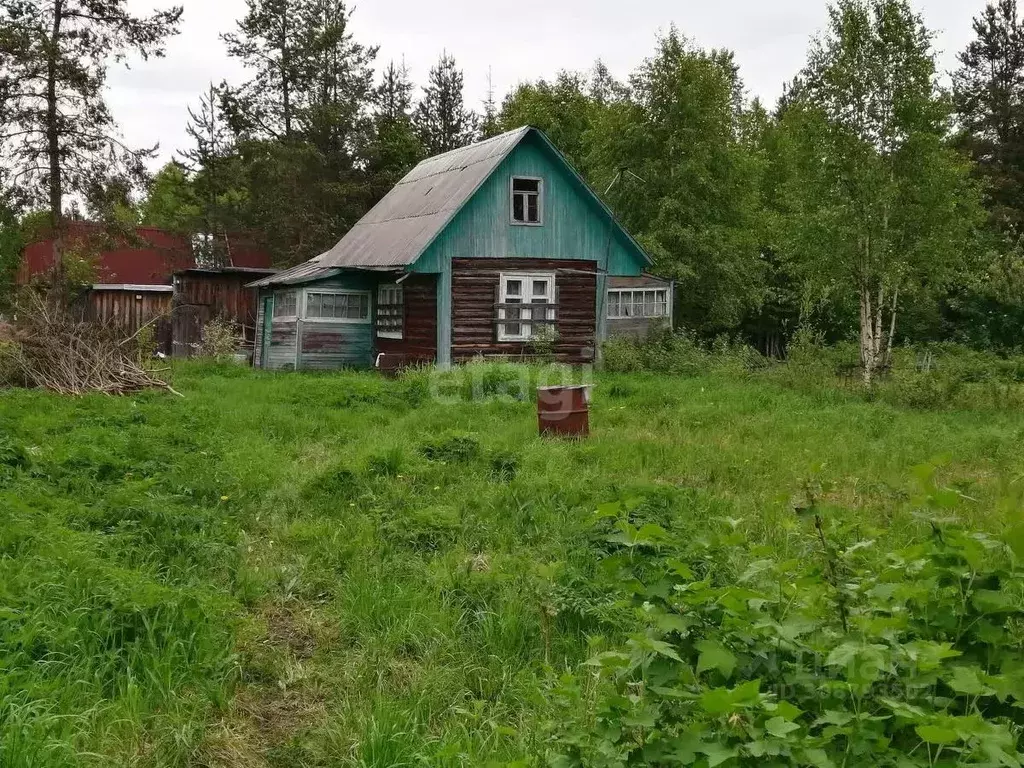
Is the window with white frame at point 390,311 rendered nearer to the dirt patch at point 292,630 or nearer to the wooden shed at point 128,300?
the wooden shed at point 128,300

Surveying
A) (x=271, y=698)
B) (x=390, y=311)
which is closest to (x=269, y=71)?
(x=390, y=311)

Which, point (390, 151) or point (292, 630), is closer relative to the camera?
point (292, 630)

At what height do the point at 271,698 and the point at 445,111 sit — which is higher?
the point at 445,111

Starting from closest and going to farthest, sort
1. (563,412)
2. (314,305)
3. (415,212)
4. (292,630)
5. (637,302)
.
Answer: (292,630) → (563,412) → (314,305) → (415,212) → (637,302)

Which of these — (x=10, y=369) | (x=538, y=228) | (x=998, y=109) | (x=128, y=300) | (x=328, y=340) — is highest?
(x=998, y=109)

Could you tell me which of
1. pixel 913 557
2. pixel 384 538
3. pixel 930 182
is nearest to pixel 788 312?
pixel 930 182

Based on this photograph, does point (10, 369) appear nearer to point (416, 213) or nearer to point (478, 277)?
point (478, 277)

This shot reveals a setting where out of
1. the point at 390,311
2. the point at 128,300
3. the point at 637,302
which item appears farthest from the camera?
the point at 128,300

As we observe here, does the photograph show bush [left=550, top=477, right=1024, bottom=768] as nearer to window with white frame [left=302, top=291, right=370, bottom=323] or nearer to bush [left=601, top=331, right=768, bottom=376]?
bush [left=601, top=331, right=768, bottom=376]

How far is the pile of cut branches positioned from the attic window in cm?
904

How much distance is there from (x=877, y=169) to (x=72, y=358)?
15537 mm

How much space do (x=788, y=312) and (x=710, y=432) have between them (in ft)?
72.7

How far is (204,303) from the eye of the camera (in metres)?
26.9

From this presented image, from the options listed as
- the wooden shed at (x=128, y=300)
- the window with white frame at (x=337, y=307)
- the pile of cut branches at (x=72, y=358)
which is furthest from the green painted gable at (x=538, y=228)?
the wooden shed at (x=128, y=300)
